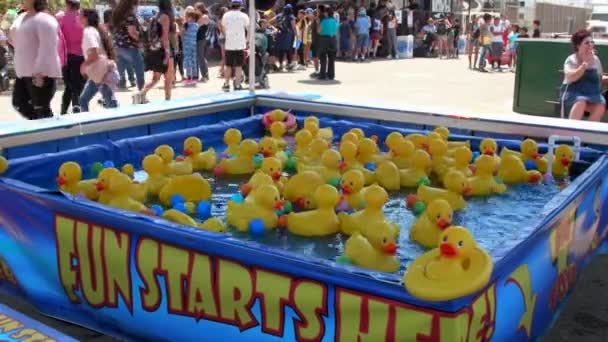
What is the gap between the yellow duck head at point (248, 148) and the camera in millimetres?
5527

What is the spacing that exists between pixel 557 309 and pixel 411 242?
0.94m

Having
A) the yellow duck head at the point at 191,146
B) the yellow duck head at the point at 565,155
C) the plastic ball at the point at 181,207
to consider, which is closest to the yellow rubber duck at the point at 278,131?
the yellow duck head at the point at 191,146

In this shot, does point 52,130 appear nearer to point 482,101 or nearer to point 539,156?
point 539,156

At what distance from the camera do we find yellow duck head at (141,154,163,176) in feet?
16.2

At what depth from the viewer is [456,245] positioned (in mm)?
2496

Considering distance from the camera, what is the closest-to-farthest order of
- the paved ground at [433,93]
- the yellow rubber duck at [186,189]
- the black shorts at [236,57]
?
the paved ground at [433,93], the yellow rubber duck at [186,189], the black shorts at [236,57]

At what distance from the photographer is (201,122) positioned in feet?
22.7

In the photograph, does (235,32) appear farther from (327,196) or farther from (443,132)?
(327,196)

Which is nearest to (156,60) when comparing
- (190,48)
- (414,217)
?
(190,48)

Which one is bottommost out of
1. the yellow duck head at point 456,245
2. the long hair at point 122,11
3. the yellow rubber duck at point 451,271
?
the yellow rubber duck at point 451,271

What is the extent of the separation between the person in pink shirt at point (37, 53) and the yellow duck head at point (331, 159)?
2901 mm

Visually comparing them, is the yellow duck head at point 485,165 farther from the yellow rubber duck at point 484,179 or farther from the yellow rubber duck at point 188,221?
the yellow rubber duck at point 188,221

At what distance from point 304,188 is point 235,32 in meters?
7.13

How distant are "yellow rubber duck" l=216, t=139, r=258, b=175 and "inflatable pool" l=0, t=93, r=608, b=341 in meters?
0.29
